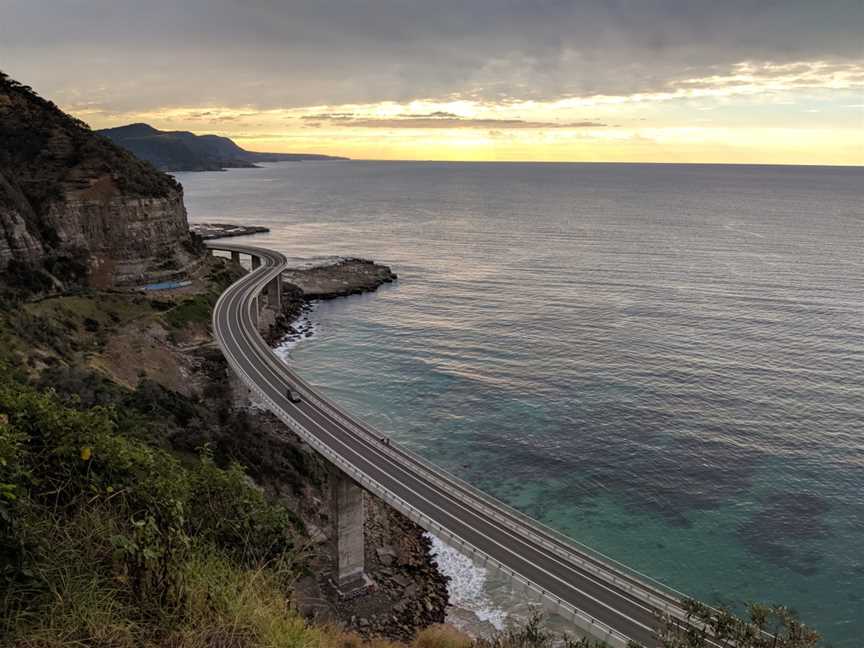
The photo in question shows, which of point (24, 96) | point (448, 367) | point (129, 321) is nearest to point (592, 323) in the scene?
point (448, 367)

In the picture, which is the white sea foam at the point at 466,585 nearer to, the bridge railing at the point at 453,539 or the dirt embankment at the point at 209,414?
the dirt embankment at the point at 209,414

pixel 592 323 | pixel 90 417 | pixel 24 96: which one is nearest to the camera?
pixel 90 417

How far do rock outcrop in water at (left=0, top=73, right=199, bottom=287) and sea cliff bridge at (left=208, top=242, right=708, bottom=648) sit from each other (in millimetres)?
44565

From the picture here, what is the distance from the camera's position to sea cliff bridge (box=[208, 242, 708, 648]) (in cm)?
3083

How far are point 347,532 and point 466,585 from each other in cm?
979

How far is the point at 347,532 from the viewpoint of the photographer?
40656 millimetres

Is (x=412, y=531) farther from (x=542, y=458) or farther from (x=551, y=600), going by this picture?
(x=551, y=600)

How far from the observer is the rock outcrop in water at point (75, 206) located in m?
79.7

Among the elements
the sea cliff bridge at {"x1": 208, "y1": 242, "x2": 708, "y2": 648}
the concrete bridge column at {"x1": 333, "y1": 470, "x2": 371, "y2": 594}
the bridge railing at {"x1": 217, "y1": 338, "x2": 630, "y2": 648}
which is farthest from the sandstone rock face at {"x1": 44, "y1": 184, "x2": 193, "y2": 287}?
the concrete bridge column at {"x1": 333, "y1": 470, "x2": 371, "y2": 594}

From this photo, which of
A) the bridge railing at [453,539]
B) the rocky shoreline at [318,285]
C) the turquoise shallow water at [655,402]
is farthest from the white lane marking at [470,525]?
the rocky shoreline at [318,285]

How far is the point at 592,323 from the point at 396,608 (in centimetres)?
6255

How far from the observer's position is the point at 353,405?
6738 centimetres

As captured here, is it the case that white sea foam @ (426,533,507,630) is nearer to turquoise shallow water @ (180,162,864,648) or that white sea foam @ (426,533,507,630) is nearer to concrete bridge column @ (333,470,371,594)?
concrete bridge column @ (333,470,371,594)

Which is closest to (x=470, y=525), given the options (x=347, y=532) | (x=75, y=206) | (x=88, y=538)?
(x=347, y=532)
